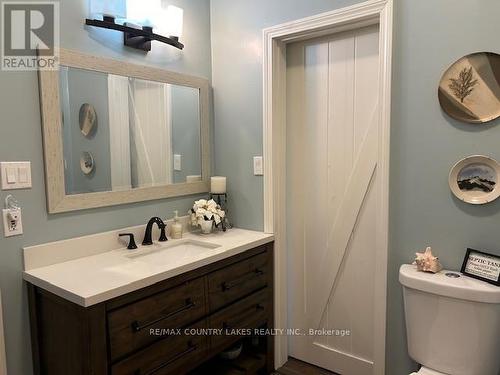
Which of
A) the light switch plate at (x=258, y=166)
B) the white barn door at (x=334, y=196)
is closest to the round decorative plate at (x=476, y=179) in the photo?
the white barn door at (x=334, y=196)

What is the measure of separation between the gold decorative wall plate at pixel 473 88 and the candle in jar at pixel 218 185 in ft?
4.18

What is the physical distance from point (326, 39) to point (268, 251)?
127cm

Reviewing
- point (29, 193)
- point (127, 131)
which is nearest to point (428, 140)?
point (127, 131)

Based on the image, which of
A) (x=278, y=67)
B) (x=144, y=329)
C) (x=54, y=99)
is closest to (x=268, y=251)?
(x=144, y=329)

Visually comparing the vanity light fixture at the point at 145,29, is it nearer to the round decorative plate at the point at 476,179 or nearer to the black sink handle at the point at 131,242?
the black sink handle at the point at 131,242

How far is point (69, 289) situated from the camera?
136 cm

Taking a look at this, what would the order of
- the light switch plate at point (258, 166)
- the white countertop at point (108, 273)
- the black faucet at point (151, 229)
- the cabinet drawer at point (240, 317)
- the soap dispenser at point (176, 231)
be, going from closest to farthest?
the white countertop at point (108, 273)
the cabinet drawer at point (240, 317)
the black faucet at point (151, 229)
the soap dispenser at point (176, 231)
the light switch plate at point (258, 166)

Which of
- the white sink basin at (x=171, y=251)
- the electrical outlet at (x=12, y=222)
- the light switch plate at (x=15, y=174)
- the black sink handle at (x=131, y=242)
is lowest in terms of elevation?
the white sink basin at (x=171, y=251)

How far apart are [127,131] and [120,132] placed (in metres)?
0.04

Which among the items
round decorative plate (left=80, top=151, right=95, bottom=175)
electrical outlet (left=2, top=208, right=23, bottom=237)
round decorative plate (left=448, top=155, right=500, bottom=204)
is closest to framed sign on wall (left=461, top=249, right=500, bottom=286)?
round decorative plate (left=448, top=155, right=500, bottom=204)

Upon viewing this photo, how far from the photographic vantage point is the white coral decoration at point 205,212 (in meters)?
2.18

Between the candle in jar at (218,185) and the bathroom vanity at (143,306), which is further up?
the candle in jar at (218,185)

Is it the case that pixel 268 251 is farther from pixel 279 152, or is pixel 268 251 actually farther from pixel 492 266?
pixel 492 266

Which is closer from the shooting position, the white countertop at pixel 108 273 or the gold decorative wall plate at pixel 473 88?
the white countertop at pixel 108 273
